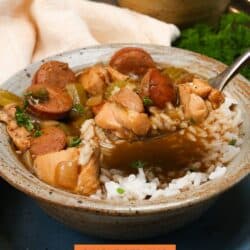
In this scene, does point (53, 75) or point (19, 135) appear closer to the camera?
point (19, 135)

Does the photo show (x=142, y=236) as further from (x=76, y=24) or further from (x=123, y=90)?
(x=76, y=24)

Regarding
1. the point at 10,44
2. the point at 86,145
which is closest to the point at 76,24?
the point at 10,44

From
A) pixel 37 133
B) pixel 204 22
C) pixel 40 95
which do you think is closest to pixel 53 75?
pixel 40 95

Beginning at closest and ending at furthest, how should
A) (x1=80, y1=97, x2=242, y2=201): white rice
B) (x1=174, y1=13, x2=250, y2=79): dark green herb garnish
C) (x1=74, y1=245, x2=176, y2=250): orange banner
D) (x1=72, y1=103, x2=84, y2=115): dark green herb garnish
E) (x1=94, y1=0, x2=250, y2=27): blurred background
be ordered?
(x1=74, y1=245, x2=176, y2=250): orange banner < (x1=80, y1=97, x2=242, y2=201): white rice < (x1=72, y1=103, x2=84, y2=115): dark green herb garnish < (x1=174, y1=13, x2=250, y2=79): dark green herb garnish < (x1=94, y1=0, x2=250, y2=27): blurred background

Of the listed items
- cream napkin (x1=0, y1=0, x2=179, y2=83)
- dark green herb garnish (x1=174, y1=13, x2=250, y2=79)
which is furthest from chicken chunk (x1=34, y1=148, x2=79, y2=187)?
dark green herb garnish (x1=174, y1=13, x2=250, y2=79)

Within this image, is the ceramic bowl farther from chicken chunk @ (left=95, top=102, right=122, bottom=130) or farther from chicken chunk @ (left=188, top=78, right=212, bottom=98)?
chicken chunk @ (left=95, top=102, right=122, bottom=130)

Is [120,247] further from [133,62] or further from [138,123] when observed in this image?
[133,62]
